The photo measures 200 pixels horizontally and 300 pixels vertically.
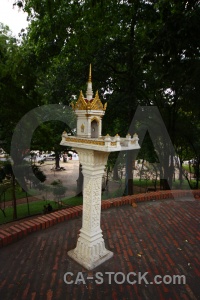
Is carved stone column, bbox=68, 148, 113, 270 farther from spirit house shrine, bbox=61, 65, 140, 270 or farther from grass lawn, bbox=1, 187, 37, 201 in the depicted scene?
grass lawn, bbox=1, 187, 37, 201

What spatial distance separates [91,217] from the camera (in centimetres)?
489

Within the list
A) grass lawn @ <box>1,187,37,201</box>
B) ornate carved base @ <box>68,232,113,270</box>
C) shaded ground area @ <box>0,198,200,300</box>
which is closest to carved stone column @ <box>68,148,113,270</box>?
ornate carved base @ <box>68,232,113,270</box>

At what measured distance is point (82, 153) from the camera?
4.74 metres

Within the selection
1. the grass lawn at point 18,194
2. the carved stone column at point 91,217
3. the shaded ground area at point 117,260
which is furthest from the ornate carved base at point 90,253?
the grass lawn at point 18,194

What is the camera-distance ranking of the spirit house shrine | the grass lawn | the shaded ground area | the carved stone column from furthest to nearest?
1. the grass lawn
2. the carved stone column
3. the spirit house shrine
4. the shaded ground area

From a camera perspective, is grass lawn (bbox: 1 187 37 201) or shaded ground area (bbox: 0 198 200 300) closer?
shaded ground area (bbox: 0 198 200 300)

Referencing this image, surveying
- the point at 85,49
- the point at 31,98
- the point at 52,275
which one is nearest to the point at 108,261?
the point at 52,275

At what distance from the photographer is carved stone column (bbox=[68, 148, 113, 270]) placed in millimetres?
4684

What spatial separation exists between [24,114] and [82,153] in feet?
16.0

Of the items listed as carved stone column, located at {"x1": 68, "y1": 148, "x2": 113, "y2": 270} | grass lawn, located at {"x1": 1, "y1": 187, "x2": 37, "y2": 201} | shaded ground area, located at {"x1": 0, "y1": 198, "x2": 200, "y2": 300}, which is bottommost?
grass lawn, located at {"x1": 1, "y1": 187, "x2": 37, "y2": 201}

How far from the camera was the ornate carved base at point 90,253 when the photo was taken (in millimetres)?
4762

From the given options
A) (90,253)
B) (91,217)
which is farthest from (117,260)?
(91,217)

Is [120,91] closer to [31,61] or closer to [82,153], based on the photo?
[31,61]

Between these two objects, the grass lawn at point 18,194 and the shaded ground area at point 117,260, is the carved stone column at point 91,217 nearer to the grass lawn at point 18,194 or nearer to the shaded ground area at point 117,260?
the shaded ground area at point 117,260
